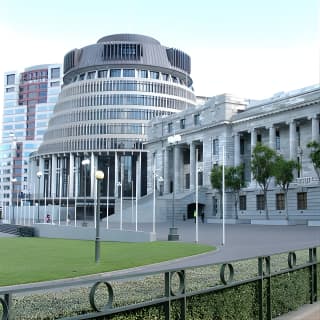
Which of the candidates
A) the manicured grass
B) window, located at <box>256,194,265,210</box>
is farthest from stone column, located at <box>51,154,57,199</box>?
the manicured grass

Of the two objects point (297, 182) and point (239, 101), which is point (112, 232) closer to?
point (297, 182)

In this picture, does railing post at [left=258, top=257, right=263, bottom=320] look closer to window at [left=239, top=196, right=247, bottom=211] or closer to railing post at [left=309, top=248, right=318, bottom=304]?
railing post at [left=309, top=248, right=318, bottom=304]

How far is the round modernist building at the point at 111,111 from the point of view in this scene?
128 m

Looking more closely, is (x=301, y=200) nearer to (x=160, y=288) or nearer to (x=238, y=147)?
(x=238, y=147)

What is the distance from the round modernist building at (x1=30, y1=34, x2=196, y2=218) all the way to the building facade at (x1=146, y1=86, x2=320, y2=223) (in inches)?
649

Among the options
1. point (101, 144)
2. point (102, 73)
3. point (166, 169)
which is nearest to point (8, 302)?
point (166, 169)

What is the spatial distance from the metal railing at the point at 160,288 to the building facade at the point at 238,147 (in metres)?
50.5

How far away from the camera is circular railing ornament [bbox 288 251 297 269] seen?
10400 mm

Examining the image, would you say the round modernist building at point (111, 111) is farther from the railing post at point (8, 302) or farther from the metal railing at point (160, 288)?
the railing post at point (8, 302)

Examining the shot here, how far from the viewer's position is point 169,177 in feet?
348

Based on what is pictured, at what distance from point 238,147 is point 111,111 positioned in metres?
51.3

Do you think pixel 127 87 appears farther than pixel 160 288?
Yes

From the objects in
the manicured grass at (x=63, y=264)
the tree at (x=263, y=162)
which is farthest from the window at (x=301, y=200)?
the manicured grass at (x=63, y=264)

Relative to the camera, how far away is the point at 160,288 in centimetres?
702
